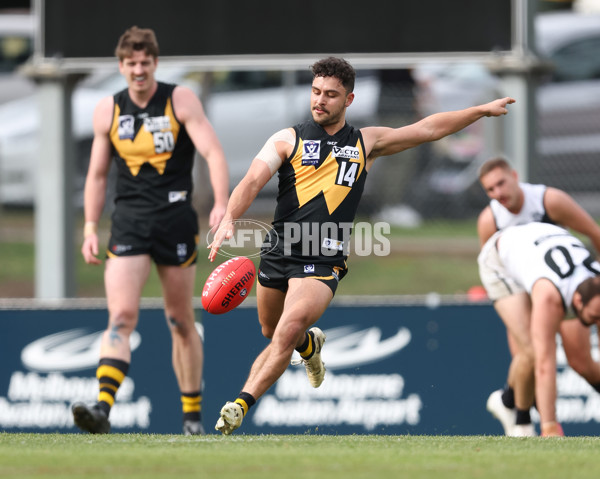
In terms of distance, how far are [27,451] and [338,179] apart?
2336mm

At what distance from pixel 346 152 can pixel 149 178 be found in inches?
60.6

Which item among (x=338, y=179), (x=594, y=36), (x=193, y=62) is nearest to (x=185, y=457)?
(x=338, y=179)

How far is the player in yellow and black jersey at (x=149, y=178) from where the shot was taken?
25.0 ft

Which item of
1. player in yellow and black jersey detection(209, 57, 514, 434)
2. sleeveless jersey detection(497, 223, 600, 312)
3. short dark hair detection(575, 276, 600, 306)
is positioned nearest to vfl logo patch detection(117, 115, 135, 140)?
A: player in yellow and black jersey detection(209, 57, 514, 434)

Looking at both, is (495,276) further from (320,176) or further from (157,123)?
(157,123)

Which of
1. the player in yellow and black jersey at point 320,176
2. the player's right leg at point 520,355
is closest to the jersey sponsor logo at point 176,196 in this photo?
the player in yellow and black jersey at point 320,176

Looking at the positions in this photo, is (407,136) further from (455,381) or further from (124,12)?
(124,12)

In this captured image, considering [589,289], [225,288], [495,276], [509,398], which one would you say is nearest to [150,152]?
[225,288]

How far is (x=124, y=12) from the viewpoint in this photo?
10000 millimetres

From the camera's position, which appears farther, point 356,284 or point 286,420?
point 356,284

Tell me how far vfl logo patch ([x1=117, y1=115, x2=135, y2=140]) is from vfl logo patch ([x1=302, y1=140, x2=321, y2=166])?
1.43 meters

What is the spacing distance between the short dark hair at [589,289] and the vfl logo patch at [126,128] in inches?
119

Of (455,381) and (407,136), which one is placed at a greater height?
(407,136)

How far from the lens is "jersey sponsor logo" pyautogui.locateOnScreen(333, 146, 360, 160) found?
22.4 feet
